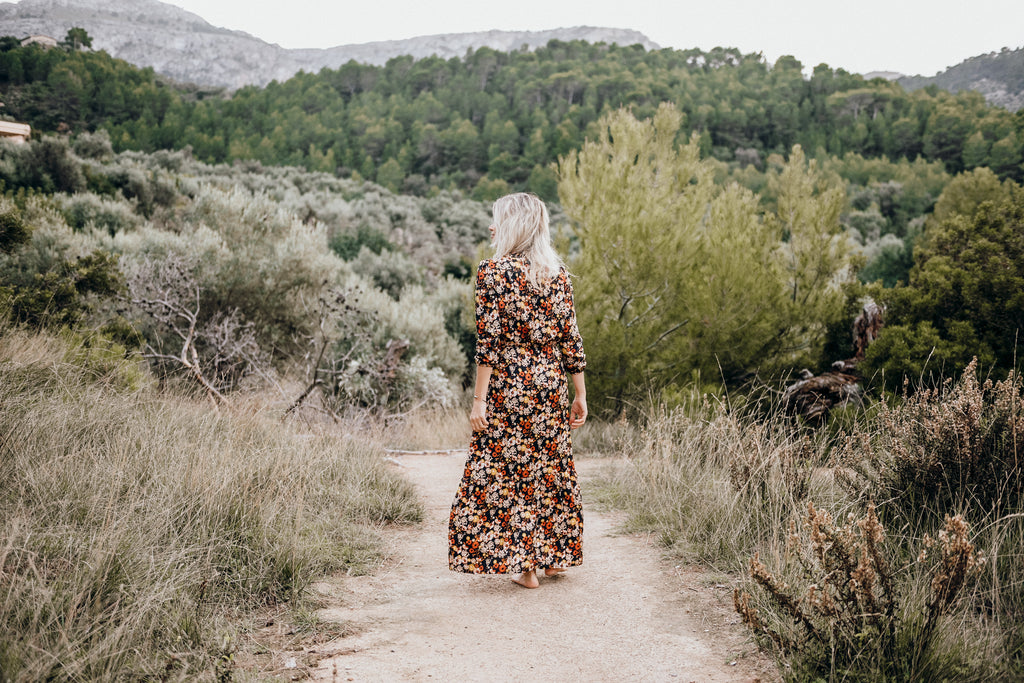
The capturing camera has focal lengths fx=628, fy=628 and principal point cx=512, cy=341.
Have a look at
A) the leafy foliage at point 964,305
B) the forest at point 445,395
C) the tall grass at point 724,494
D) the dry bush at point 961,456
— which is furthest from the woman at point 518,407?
the leafy foliage at point 964,305

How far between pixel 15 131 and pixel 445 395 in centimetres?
1180

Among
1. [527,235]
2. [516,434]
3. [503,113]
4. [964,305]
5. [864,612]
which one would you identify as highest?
[503,113]

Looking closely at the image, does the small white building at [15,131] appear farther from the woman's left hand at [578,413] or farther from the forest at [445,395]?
the woman's left hand at [578,413]

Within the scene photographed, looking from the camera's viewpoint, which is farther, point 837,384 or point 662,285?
point 662,285

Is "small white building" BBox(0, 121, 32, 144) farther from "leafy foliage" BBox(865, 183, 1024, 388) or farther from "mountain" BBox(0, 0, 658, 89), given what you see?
"leafy foliage" BBox(865, 183, 1024, 388)

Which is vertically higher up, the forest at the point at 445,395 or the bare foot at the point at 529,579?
the forest at the point at 445,395

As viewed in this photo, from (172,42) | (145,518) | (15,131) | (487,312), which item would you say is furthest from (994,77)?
(145,518)

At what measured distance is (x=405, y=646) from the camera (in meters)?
2.71

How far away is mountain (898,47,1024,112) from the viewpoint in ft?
133

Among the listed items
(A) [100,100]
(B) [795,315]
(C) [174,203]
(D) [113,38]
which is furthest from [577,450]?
(D) [113,38]

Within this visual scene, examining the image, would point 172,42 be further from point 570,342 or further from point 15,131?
point 570,342

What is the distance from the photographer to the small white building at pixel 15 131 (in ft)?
43.8

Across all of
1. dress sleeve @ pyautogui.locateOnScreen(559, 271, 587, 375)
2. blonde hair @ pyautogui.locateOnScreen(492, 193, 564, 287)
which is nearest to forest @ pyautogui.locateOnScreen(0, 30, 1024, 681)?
dress sleeve @ pyautogui.locateOnScreen(559, 271, 587, 375)

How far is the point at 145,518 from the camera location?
299cm
